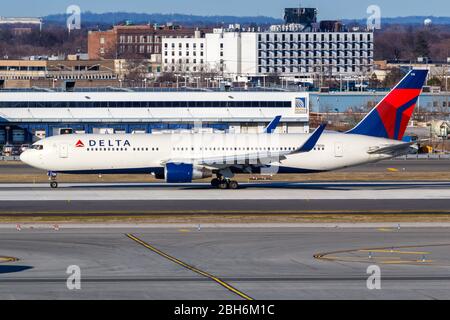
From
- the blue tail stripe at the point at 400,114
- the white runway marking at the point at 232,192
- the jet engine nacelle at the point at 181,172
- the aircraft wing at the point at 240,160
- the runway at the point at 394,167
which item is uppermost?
the blue tail stripe at the point at 400,114

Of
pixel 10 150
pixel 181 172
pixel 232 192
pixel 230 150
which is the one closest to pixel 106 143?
pixel 181 172

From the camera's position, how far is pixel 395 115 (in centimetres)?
7456

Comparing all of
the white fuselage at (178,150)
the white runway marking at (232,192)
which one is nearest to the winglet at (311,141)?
the white fuselage at (178,150)

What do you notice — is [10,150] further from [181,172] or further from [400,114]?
[400,114]

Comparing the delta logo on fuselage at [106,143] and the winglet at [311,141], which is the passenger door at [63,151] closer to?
the delta logo on fuselage at [106,143]

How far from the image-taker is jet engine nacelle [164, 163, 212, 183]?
69.8 meters

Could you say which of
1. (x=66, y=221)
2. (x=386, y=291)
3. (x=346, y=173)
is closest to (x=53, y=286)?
(x=386, y=291)

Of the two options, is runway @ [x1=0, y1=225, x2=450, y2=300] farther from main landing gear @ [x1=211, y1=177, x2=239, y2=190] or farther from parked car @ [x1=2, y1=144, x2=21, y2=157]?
parked car @ [x1=2, y1=144, x2=21, y2=157]

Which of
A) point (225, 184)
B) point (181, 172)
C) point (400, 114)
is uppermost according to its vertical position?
point (400, 114)

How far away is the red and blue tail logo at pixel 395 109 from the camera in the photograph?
7431cm

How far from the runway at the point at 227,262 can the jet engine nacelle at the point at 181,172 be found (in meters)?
16.9

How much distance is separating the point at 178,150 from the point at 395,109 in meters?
14.7

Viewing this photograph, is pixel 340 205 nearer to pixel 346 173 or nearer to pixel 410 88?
pixel 410 88

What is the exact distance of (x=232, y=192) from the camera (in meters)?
70.3
